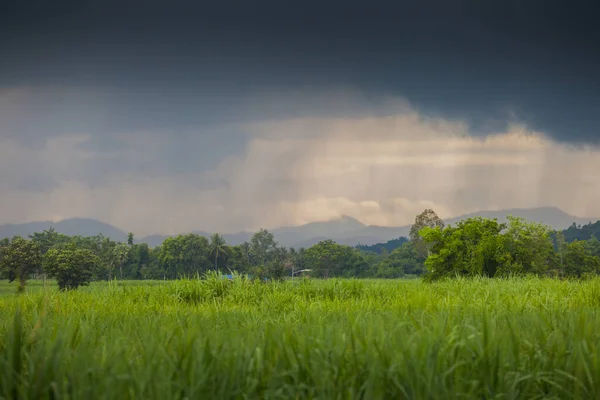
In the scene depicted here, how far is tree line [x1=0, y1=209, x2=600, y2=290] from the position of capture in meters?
30.2

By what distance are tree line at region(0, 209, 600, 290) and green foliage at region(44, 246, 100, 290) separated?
0.15 meters

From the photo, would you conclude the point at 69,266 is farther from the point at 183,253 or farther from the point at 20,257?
the point at 183,253

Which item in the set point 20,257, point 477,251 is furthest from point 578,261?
point 20,257

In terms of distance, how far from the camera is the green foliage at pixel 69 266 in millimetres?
82812

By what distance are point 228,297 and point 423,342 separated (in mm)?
7687

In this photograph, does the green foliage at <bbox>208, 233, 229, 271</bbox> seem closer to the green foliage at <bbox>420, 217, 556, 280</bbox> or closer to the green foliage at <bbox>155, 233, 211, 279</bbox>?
the green foliage at <bbox>155, 233, 211, 279</bbox>

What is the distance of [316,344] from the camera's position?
10.2 feet

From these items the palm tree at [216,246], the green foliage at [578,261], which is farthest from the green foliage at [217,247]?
the green foliage at [578,261]

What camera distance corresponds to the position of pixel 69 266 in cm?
8256

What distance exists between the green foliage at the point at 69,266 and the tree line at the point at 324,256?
0.15 metres

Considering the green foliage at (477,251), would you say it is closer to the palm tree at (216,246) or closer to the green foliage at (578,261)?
the green foliage at (578,261)

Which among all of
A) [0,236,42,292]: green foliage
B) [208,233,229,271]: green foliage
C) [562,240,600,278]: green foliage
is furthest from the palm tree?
Result: [562,240,600,278]: green foliage

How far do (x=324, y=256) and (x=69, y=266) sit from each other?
178ft

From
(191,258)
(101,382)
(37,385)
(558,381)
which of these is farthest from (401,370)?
(191,258)
